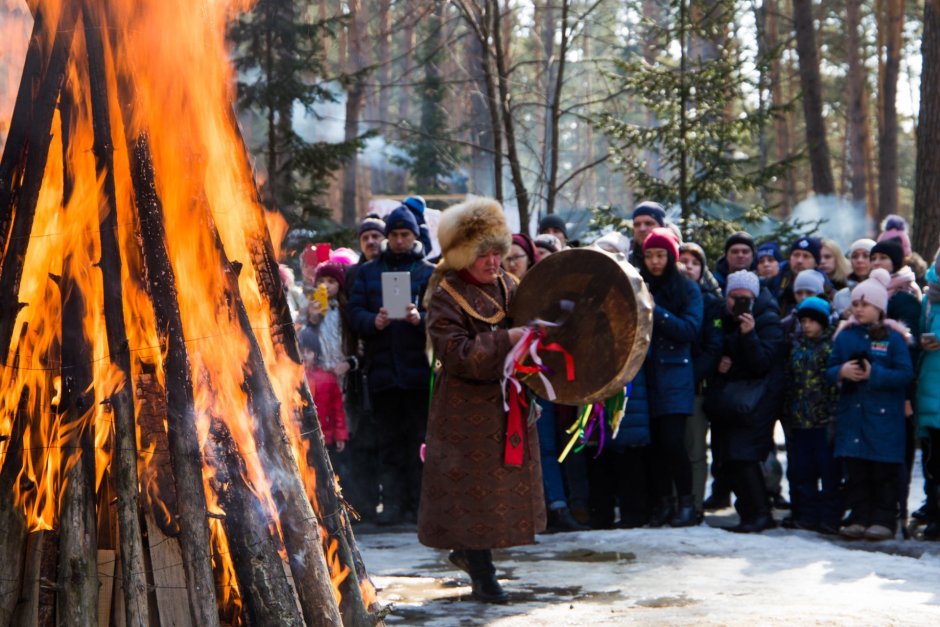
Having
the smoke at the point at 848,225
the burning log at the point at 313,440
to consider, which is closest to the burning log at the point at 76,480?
the burning log at the point at 313,440

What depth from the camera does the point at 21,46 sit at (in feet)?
15.9

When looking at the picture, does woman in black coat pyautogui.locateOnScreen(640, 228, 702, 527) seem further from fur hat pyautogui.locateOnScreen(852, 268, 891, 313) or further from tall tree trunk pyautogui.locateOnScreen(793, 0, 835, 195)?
tall tree trunk pyautogui.locateOnScreen(793, 0, 835, 195)

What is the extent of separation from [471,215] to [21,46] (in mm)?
2400

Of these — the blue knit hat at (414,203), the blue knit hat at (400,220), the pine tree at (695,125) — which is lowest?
the blue knit hat at (400,220)

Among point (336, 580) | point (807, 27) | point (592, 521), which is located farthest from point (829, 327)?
point (807, 27)

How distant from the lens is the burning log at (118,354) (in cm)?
428

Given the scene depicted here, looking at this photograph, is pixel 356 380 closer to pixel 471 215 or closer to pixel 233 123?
pixel 471 215

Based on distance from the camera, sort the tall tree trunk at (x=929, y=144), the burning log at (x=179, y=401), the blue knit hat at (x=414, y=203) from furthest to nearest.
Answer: the tall tree trunk at (x=929, y=144) → the blue knit hat at (x=414, y=203) → the burning log at (x=179, y=401)

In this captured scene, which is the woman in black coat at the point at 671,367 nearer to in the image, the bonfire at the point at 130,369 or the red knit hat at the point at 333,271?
the red knit hat at the point at 333,271

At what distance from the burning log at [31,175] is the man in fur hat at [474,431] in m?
2.44

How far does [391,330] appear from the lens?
31.2ft

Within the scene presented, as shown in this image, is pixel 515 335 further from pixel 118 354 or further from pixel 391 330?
pixel 391 330

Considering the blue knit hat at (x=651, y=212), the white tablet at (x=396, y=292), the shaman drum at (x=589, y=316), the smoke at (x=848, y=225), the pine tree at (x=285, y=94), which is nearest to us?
the shaman drum at (x=589, y=316)

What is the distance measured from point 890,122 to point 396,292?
18.1 m
